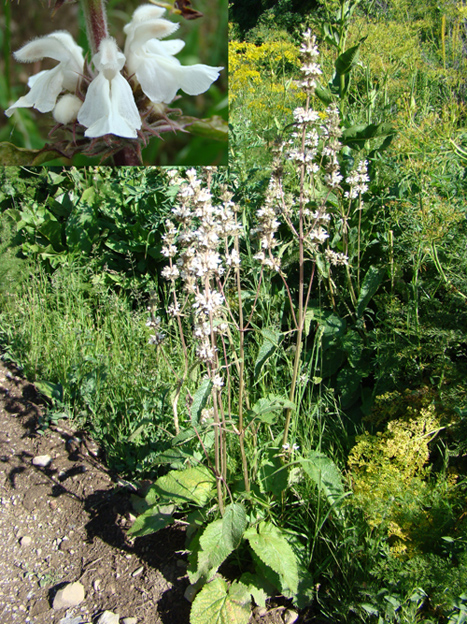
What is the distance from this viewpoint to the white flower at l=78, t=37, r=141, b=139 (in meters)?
1.63

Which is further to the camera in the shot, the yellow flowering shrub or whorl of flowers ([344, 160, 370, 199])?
whorl of flowers ([344, 160, 370, 199])

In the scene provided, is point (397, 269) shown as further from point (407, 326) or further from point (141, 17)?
point (141, 17)

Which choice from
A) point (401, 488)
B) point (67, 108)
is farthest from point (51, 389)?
point (401, 488)

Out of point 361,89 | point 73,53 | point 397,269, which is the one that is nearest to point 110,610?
point 397,269

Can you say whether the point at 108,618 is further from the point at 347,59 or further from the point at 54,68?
the point at 347,59

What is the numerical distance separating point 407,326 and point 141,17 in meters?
1.45

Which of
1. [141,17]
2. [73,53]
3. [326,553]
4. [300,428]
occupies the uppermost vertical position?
[141,17]

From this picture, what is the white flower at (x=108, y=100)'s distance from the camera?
1627mm

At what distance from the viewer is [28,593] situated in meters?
1.54

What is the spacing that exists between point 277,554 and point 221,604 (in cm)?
21

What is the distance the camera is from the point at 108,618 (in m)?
1.43

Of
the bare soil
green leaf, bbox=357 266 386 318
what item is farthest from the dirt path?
green leaf, bbox=357 266 386 318

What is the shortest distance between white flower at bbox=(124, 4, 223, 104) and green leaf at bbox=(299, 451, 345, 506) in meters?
1.35

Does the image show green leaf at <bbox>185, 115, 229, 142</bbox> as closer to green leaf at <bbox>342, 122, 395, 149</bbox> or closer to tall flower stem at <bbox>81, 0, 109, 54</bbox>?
tall flower stem at <bbox>81, 0, 109, 54</bbox>
